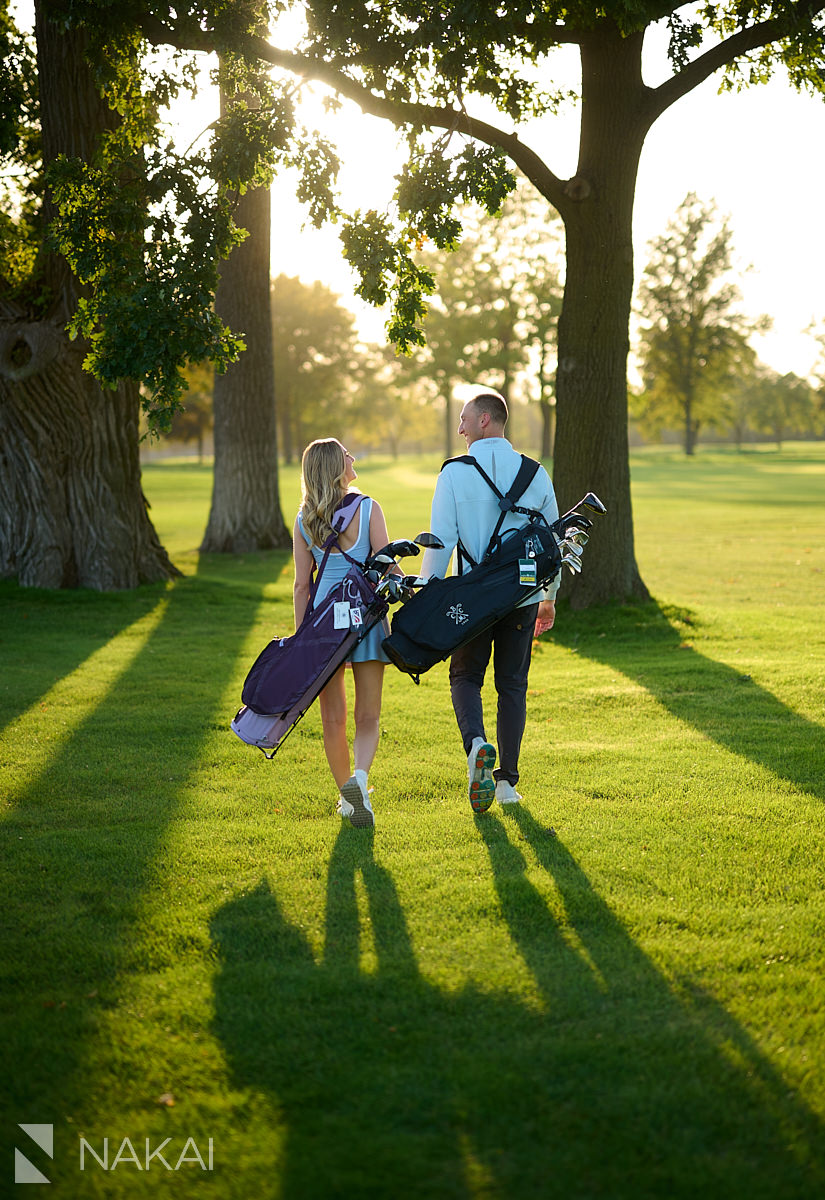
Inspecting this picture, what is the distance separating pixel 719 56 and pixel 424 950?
33.3 feet

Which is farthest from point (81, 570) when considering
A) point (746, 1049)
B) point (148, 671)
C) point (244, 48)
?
point (746, 1049)

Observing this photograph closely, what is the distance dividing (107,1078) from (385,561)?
2.74 m

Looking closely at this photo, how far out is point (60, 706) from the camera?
8148mm

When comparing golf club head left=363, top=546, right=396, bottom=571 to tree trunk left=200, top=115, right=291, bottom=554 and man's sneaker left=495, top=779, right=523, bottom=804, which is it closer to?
man's sneaker left=495, top=779, right=523, bottom=804

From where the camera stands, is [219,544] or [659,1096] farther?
[219,544]

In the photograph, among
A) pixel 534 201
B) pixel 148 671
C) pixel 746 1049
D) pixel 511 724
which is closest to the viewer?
pixel 746 1049

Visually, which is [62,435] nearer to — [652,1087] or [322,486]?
[322,486]

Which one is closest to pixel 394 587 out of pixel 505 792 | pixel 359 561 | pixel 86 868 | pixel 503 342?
pixel 359 561

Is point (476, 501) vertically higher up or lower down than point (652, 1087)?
higher up

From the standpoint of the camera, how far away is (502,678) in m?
5.66

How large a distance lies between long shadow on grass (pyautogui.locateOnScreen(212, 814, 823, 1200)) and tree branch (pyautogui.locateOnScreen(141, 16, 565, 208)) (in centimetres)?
801

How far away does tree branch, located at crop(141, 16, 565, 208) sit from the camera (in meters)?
9.67

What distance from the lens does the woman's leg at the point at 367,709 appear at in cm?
551

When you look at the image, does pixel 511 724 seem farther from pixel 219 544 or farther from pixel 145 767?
pixel 219 544
